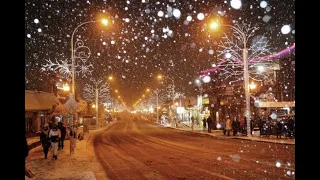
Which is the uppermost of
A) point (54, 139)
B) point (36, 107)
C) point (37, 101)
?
point (37, 101)

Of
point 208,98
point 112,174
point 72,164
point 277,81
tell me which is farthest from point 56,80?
point 112,174

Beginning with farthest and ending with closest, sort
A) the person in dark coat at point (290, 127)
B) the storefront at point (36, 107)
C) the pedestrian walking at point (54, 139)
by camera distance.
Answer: the storefront at point (36, 107) → the person in dark coat at point (290, 127) → the pedestrian walking at point (54, 139)

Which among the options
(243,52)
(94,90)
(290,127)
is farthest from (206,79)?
(94,90)

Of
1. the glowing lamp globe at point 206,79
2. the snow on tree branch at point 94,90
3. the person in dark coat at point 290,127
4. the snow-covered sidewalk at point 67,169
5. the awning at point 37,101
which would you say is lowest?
the snow-covered sidewalk at point 67,169

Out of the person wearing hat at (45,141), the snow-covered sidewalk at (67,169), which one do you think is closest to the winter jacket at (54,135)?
the person wearing hat at (45,141)

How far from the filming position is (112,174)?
1300 centimetres

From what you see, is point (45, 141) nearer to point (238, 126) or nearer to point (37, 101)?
point (37, 101)

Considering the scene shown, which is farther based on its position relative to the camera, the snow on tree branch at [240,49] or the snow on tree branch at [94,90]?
the snow on tree branch at [94,90]

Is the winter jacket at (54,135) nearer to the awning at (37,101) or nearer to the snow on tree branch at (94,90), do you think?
the awning at (37,101)

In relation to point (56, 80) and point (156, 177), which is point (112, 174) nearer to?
point (156, 177)
